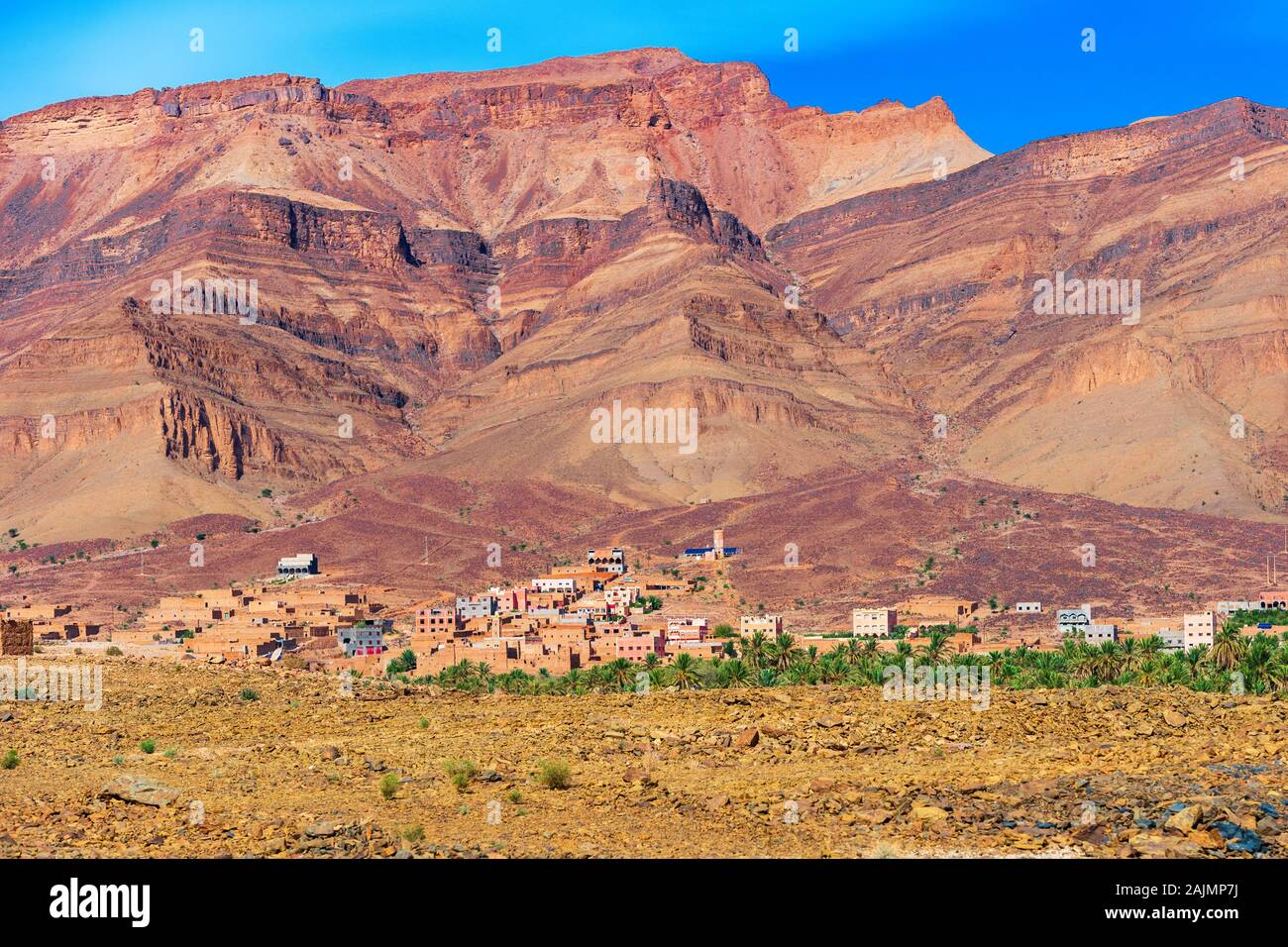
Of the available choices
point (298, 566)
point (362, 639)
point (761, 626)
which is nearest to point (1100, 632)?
point (761, 626)

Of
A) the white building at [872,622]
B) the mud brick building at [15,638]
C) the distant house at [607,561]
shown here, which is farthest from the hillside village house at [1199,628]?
the mud brick building at [15,638]

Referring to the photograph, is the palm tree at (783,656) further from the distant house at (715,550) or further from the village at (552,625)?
the distant house at (715,550)

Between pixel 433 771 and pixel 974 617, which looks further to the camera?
pixel 974 617

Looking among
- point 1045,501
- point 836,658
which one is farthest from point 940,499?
point 836,658

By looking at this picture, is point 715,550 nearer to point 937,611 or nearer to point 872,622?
point 937,611

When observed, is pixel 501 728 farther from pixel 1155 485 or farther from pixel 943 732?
pixel 1155 485
